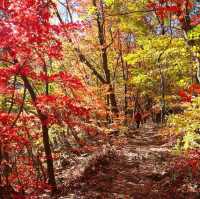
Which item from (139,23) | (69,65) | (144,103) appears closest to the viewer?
(139,23)

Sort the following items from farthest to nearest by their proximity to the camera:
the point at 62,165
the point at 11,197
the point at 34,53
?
the point at 62,165, the point at 11,197, the point at 34,53

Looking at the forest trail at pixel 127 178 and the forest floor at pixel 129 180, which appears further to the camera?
the forest trail at pixel 127 178

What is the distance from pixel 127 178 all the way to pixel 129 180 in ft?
0.84

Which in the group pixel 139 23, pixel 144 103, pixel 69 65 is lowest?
pixel 144 103

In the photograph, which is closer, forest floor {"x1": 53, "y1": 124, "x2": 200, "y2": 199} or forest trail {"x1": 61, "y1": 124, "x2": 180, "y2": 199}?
forest floor {"x1": 53, "y1": 124, "x2": 200, "y2": 199}

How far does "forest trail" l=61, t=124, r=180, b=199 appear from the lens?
11.7 metres

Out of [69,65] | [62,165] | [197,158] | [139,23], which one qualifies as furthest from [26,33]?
[69,65]

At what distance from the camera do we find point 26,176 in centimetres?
1474

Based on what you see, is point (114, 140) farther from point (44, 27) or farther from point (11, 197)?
point (44, 27)

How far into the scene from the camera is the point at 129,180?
1334cm

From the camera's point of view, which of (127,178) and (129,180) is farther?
(127,178)

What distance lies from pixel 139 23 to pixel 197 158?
14.6 metres

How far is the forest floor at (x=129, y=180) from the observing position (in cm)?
1151

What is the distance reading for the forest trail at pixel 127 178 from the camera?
11.7m
